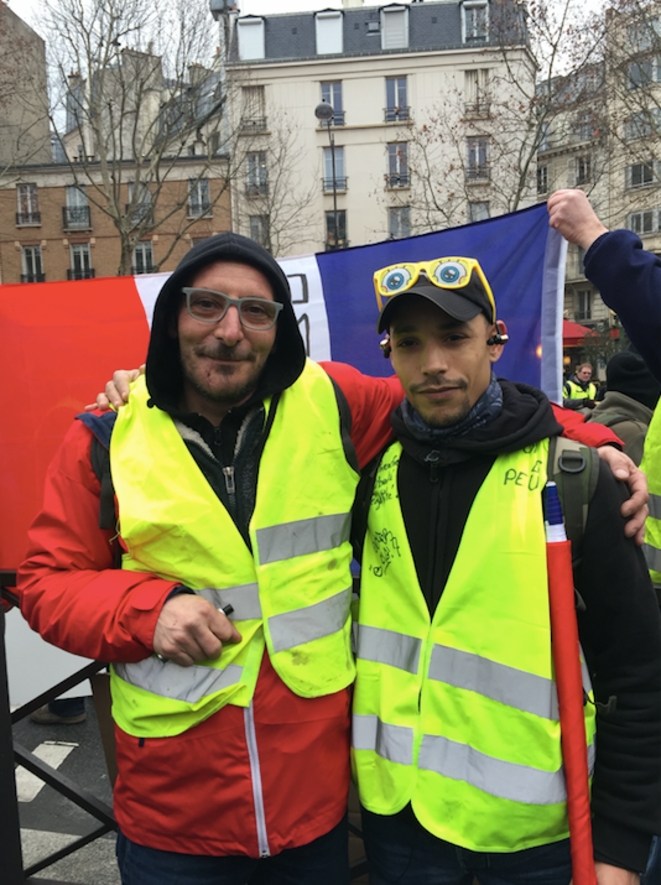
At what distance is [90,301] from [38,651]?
193cm

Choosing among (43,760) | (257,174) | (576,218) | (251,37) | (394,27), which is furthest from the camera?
(251,37)

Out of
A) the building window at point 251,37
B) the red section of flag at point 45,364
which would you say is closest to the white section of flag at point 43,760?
the red section of flag at point 45,364

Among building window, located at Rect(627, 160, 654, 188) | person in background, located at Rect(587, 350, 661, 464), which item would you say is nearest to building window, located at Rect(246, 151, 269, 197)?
building window, located at Rect(627, 160, 654, 188)

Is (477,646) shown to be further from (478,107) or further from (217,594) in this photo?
(478,107)

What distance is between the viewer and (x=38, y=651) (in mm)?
3633

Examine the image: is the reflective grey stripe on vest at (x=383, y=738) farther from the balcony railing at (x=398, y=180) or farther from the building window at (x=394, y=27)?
the building window at (x=394, y=27)

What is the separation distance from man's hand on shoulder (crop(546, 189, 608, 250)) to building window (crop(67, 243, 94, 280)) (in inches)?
1484

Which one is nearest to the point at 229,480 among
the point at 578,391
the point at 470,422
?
the point at 470,422

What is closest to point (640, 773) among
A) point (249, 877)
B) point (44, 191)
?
point (249, 877)

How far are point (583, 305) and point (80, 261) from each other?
99.3 ft

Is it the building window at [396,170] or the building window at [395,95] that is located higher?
the building window at [395,95]

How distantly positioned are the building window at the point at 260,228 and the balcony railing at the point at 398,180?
29.0 feet

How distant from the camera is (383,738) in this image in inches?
64.5

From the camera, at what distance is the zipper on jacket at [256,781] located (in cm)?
158
